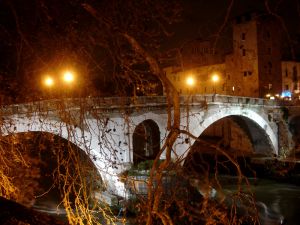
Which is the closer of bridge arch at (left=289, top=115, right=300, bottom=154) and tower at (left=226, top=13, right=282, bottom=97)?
bridge arch at (left=289, top=115, right=300, bottom=154)

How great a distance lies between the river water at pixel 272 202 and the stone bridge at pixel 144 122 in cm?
280

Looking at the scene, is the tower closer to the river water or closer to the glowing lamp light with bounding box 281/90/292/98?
the glowing lamp light with bounding box 281/90/292/98

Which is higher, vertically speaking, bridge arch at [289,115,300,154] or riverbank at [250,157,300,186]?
bridge arch at [289,115,300,154]

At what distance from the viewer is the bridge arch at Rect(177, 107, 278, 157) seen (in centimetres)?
2169

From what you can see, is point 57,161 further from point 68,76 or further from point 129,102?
point 129,102

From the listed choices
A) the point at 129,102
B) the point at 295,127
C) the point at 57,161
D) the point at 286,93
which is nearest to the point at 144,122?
the point at 129,102

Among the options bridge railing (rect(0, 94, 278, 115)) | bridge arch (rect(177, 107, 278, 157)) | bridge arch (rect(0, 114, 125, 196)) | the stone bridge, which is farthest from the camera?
bridge arch (rect(177, 107, 278, 157))

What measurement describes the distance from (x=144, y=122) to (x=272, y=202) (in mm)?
7338

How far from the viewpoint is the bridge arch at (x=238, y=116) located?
21.7m

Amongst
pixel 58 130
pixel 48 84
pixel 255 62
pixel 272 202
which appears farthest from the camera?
pixel 255 62

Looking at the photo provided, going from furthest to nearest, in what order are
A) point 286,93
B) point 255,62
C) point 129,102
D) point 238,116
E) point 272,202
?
point 286,93 → point 255,62 → point 238,116 → point 272,202 → point 129,102

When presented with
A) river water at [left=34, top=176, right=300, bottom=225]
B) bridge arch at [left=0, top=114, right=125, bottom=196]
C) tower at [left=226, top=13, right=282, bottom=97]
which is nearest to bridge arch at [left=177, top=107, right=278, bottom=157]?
river water at [left=34, top=176, right=300, bottom=225]

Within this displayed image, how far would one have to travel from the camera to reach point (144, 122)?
20703 mm

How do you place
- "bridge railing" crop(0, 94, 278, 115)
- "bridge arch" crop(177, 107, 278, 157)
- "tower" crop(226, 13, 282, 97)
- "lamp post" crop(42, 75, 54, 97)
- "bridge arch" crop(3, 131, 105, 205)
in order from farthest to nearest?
1. "tower" crop(226, 13, 282, 97)
2. "bridge arch" crop(177, 107, 278, 157)
3. "bridge railing" crop(0, 94, 278, 115)
4. "lamp post" crop(42, 75, 54, 97)
5. "bridge arch" crop(3, 131, 105, 205)
